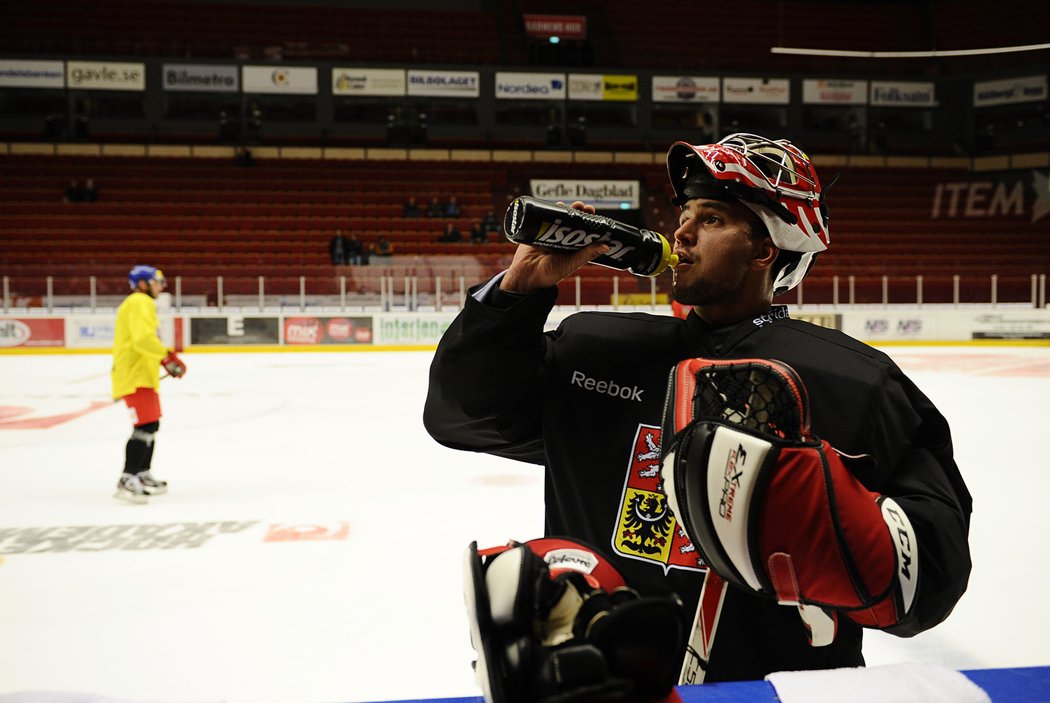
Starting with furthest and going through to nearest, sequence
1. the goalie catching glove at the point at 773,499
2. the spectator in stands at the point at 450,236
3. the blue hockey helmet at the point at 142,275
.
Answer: the spectator in stands at the point at 450,236
the blue hockey helmet at the point at 142,275
the goalie catching glove at the point at 773,499

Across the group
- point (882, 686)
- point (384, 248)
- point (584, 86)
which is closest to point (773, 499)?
point (882, 686)

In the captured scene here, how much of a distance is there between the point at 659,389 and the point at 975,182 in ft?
81.4

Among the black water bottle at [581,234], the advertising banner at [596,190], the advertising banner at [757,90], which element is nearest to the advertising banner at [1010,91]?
the advertising banner at [757,90]

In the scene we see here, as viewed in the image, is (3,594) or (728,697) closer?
(728,697)

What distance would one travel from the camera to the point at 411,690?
7.63 feet

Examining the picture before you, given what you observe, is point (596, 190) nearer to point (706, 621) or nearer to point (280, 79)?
point (280, 79)

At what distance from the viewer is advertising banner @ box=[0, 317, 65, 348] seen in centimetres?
1346

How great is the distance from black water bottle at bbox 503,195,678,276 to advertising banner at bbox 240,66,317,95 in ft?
73.0

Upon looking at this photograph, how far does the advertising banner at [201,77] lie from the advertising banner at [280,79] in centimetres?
29

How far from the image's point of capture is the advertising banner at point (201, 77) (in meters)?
21.3

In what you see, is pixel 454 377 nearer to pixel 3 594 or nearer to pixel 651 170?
pixel 3 594

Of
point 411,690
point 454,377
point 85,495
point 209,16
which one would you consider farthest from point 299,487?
point 209,16

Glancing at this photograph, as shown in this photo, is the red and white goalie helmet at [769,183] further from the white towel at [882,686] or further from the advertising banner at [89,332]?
the advertising banner at [89,332]

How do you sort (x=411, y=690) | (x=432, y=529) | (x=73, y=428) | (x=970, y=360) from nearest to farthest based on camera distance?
(x=411, y=690)
(x=432, y=529)
(x=73, y=428)
(x=970, y=360)
